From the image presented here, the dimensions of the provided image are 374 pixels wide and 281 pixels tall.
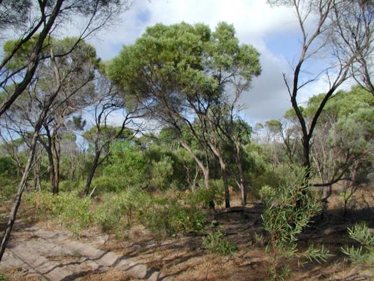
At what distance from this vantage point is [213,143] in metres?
13.1

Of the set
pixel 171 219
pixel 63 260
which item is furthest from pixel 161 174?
pixel 63 260

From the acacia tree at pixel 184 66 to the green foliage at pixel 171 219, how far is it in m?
4.63

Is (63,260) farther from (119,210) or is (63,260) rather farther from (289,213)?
(289,213)

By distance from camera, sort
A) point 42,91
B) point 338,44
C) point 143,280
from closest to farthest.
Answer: point 143,280, point 338,44, point 42,91

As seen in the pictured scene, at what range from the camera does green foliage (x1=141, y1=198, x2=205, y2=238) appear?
6993 mm

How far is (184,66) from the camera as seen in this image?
11375 mm

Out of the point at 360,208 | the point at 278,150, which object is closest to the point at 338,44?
the point at 360,208

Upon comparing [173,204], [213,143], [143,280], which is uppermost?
[213,143]

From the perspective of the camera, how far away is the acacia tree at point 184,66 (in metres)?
11.4

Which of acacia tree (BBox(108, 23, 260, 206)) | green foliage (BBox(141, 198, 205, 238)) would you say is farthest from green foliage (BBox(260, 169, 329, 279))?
acacia tree (BBox(108, 23, 260, 206))

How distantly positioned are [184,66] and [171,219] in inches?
220

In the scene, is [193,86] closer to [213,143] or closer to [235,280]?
[213,143]

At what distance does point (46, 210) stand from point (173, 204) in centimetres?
543

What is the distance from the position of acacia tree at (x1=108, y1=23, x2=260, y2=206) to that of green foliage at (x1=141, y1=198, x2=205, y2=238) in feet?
15.2
